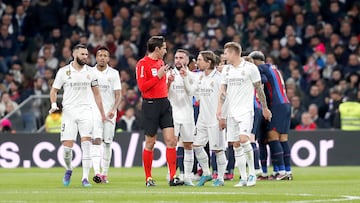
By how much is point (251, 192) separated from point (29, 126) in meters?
14.3

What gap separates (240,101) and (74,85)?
2.89m

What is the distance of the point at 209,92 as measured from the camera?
65.0 feet

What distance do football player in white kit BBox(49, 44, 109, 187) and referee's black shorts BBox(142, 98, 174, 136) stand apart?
113 centimetres

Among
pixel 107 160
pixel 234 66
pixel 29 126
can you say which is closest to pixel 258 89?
pixel 234 66

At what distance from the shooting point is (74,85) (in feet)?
62.8

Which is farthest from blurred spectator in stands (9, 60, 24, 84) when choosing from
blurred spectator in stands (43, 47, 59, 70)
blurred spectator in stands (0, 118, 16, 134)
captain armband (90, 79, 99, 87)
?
captain armband (90, 79, 99, 87)

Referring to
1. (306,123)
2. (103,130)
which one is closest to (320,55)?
(306,123)

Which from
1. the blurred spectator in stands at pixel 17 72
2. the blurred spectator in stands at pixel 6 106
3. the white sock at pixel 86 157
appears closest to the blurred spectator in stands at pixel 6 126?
the blurred spectator in stands at pixel 6 106

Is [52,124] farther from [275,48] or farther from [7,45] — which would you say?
[275,48]

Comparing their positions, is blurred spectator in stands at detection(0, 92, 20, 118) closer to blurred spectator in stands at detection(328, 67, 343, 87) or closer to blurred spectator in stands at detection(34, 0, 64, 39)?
blurred spectator in stands at detection(34, 0, 64, 39)

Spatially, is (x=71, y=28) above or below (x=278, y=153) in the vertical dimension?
above

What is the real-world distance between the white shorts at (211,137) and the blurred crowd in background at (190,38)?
9.89 m

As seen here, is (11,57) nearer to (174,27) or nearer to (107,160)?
(174,27)

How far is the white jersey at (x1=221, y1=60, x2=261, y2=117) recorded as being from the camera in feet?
59.9
